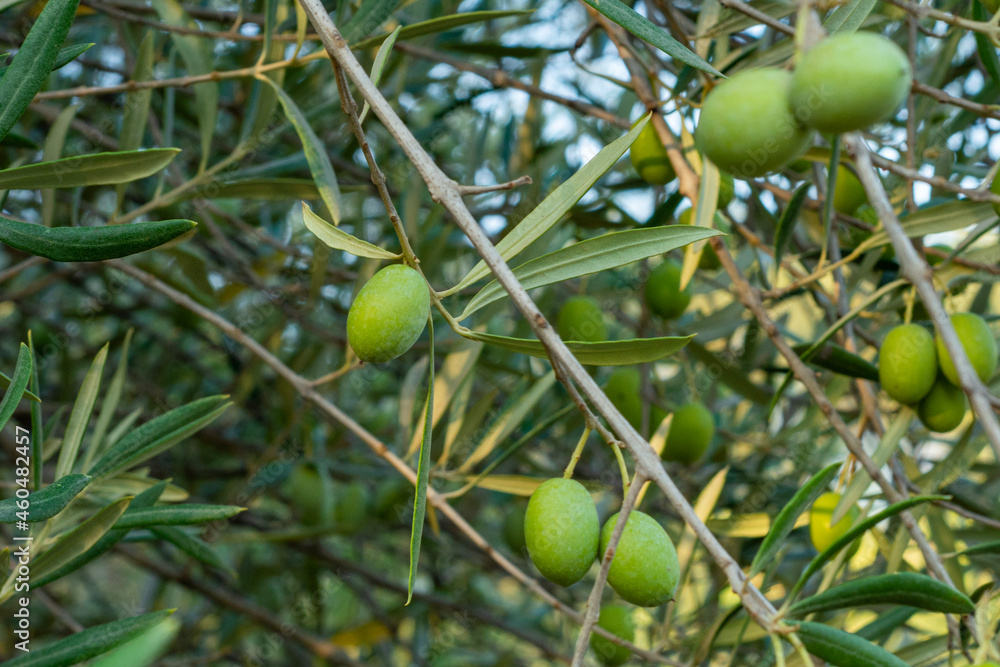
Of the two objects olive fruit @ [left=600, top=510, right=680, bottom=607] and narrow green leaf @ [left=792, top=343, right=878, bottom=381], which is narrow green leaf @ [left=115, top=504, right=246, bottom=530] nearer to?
olive fruit @ [left=600, top=510, right=680, bottom=607]

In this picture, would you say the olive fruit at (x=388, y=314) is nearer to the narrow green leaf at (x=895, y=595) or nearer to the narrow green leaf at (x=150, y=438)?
the narrow green leaf at (x=150, y=438)

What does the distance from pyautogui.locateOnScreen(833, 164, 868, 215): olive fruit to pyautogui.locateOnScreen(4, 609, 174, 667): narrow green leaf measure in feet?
4.60

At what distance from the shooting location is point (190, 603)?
3.84m

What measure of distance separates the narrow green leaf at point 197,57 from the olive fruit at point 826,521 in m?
1.26

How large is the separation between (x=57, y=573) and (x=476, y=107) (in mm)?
2030

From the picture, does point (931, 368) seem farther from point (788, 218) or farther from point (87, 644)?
point (87, 644)

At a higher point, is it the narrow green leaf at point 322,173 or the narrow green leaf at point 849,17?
the narrow green leaf at point 849,17

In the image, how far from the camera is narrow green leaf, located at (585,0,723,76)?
824mm

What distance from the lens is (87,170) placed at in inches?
36.3

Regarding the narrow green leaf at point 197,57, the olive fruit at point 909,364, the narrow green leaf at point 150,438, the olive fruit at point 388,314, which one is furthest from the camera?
the narrow green leaf at point 197,57

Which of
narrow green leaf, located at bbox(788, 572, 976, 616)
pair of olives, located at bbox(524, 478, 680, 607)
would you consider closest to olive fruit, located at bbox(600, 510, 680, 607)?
pair of olives, located at bbox(524, 478, 680, 607)

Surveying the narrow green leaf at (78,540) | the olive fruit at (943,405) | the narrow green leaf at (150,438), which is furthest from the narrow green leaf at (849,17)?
the narrow green leaf at (78,540)

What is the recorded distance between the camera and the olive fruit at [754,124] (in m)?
0.63

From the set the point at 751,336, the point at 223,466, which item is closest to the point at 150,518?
the point at 751,336
